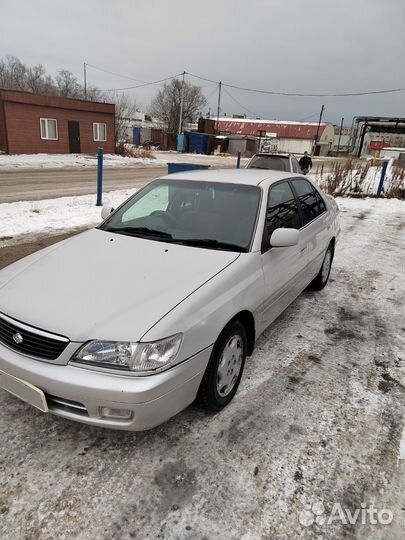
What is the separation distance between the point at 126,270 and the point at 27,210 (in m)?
6.83

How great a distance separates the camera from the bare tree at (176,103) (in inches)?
2328

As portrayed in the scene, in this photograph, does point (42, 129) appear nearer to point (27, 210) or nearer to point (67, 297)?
point (27, 210)

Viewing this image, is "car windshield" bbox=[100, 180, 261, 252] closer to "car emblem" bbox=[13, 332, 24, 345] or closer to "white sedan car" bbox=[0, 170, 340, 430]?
"white sedan car" bbox=[0, 170, 340, 430]

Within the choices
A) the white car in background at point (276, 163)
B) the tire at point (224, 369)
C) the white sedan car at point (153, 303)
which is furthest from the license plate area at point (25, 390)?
the white car in background at point (276, 163)

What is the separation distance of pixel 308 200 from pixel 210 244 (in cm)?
191

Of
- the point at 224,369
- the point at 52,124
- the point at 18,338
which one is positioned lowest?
the point at 224,369

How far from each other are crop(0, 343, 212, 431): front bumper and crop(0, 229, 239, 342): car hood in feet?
0.68

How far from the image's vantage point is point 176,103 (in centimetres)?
6062

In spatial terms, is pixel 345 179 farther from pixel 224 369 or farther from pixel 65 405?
pixel 65 405

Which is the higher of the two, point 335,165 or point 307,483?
point 335,165

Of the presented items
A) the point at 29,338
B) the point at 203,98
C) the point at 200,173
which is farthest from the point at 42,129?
the point at 203,98

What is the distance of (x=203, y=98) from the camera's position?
69.6m

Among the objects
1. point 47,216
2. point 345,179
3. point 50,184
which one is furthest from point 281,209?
point 50,184

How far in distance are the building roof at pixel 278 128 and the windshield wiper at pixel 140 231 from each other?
218ft
